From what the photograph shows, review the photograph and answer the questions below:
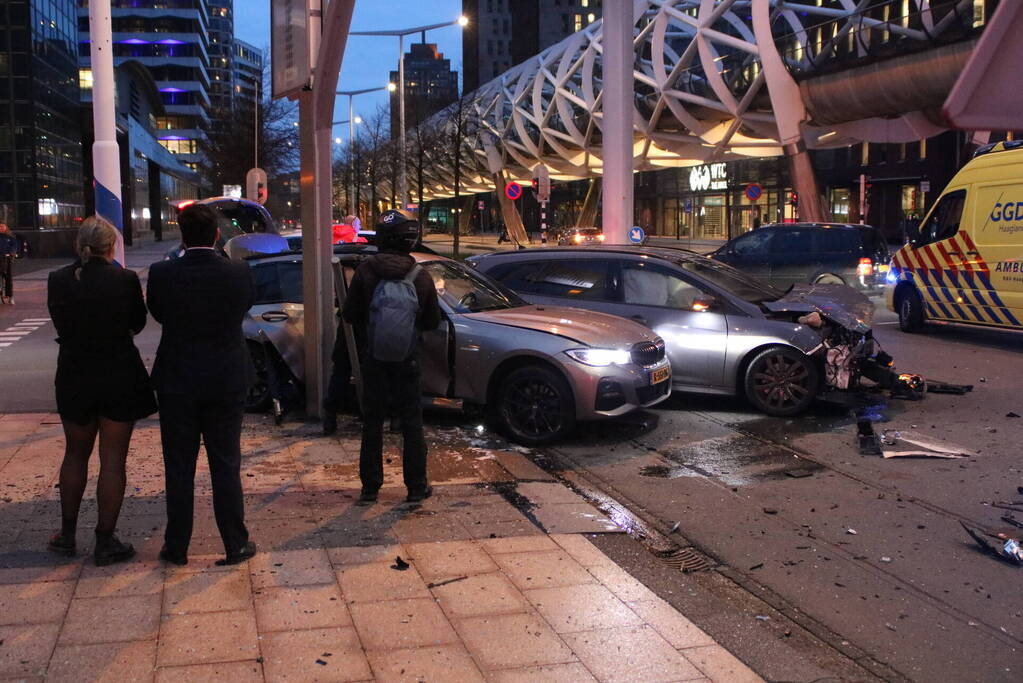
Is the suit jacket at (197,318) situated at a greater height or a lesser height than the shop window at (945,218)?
lesser

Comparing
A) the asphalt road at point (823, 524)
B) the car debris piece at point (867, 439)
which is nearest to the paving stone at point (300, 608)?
the asphalt road at point (823, 524)

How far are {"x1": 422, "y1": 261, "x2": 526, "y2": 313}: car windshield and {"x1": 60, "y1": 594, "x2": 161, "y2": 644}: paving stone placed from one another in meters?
4.60

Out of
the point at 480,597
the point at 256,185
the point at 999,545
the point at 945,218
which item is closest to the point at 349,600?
the point at 480,597

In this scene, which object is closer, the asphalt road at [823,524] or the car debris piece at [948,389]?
the asphalt road at [823,524]

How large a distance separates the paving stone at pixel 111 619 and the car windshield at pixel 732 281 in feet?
21.6

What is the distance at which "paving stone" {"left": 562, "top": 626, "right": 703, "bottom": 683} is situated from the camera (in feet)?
13.0

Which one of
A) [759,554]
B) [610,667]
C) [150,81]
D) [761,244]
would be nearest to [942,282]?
[761,244]

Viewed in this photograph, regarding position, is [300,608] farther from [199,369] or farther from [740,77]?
[740,77]

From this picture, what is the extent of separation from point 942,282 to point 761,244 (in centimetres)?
553

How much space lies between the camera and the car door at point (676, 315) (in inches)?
376

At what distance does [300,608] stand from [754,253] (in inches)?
676

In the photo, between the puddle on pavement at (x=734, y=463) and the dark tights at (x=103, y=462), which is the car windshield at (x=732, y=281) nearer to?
the puddle on pavement at (x=734, y=463)

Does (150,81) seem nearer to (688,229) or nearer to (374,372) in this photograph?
(688,229)

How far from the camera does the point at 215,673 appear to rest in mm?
3869
